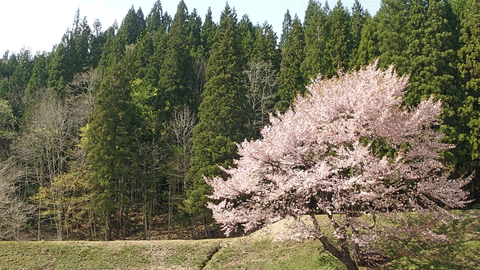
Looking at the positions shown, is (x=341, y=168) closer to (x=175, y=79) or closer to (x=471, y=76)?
(x=471, y=76)

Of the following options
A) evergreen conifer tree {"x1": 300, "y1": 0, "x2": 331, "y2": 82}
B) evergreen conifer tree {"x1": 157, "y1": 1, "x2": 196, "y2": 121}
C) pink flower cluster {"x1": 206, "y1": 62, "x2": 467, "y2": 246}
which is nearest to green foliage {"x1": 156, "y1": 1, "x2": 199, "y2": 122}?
evergreen conifer tree {"x1": 157, "y1": 1, "x2": 196, "y2": 121}

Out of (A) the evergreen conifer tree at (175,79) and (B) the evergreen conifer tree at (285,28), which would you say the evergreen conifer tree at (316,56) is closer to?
(A) the evergreen conifer tree at (175,79)

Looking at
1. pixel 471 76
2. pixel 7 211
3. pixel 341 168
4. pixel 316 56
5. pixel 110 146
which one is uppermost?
pixel 316 56

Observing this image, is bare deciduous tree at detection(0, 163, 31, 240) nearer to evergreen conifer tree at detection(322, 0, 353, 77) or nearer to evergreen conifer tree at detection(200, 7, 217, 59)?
evergreen conifer tree at detection(322, 0, 353, 77)

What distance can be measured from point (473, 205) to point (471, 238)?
722 centimetres

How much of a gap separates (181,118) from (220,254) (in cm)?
1226

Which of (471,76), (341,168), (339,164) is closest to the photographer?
(339,164)

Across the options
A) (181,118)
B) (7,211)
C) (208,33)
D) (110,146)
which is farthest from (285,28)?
(7,211)

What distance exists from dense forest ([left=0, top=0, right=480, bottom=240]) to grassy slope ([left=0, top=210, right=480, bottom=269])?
357 centimetres

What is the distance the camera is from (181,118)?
24406 millimetres

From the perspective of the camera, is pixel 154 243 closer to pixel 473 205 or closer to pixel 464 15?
pixel 473 205

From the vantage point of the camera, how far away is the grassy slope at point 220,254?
11.3 meters

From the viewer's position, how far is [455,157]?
1722 cm

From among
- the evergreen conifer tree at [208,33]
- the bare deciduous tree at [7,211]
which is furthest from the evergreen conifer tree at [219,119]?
the evergreen conifer tree at [208,33]
